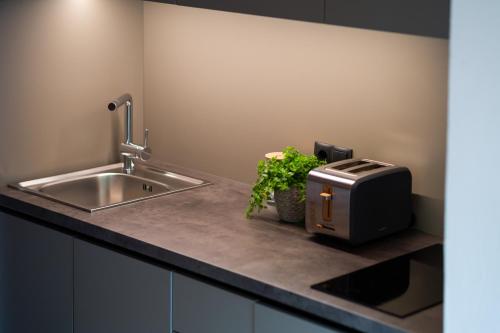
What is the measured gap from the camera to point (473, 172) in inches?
93.0

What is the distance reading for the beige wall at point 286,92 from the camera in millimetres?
3275

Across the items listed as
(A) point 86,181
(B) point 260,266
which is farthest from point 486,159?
(A) point 86,181

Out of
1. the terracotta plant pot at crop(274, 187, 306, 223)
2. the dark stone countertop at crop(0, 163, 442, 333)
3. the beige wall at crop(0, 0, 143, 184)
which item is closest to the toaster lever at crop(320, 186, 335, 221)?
the dark stone countertop at crop(0, 163, 442, 333)

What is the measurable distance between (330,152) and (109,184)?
1026mm

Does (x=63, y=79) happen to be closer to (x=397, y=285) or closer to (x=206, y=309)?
(x=206, y=309)

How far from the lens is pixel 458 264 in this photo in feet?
7.95

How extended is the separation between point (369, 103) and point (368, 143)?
14 cm

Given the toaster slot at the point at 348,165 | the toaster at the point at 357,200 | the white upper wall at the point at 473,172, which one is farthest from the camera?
the toaster slot at the point at 348,165

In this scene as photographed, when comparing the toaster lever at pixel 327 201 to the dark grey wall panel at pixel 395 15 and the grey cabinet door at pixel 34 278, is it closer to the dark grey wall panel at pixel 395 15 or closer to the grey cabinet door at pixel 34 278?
the dark grey wall panel at pixel 395 15

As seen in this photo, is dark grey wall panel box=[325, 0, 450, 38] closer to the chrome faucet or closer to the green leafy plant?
the green leafy plant

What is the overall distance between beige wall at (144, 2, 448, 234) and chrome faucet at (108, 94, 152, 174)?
192 mm

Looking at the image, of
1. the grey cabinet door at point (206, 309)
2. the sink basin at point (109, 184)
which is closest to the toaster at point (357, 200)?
the grey cabinet door at point (206, 309)

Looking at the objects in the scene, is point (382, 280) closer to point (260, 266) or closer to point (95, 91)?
point (260, 266)

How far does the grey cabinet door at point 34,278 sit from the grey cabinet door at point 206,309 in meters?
0.55
